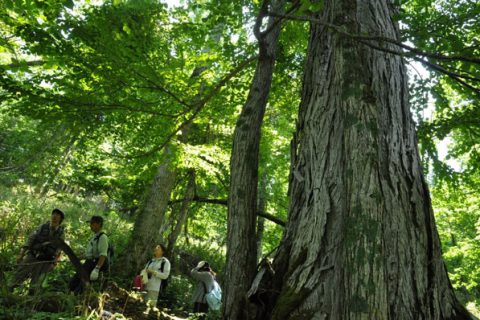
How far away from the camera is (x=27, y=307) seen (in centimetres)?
374

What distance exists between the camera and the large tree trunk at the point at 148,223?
784 cm

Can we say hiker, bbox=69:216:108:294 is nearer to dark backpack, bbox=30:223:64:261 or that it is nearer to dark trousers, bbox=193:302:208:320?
dark backpack, bbox=30:223:64:261

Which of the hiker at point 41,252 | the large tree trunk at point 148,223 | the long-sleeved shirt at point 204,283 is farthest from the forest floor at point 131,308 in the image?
the large tree trunk at point 148,223

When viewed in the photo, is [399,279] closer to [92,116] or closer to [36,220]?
[92,116]

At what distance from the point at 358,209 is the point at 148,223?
23.1 feet

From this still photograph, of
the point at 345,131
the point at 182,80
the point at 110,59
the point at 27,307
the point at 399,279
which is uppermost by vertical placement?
the point at 182,80

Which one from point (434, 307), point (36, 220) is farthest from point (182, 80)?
point (36, 220)

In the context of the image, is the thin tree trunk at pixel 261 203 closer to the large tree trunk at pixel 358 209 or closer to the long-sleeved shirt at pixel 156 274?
the long-sleeved shirt at pixel 156 274

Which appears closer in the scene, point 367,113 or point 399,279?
point 399,279

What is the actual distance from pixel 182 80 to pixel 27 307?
3784 millimetres

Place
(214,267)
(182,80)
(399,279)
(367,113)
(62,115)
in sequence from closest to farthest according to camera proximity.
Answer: (399,279), (367,113), (62,115), (182,80), (214,267)

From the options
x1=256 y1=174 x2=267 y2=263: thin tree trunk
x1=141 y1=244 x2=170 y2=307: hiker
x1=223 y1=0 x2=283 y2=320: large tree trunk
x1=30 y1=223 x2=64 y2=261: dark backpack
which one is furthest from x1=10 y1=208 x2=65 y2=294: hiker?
x1=256 y1=174 x2=267 y2=263: thin tree trunk

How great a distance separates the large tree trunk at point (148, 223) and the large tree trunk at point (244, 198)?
536cm

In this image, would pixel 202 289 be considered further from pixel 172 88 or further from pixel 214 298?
pixel 172 88
